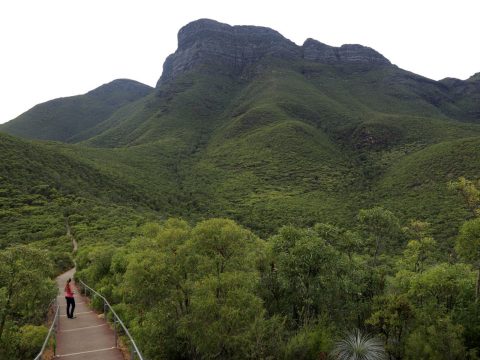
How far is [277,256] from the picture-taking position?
18.0 meters

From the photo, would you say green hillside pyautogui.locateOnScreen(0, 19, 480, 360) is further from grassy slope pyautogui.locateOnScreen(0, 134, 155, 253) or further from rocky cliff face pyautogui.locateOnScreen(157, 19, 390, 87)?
rocky cliff face pyautogui.locateOnScreen(157, 19, 390, 87)

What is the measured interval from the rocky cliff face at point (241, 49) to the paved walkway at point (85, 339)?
151 m

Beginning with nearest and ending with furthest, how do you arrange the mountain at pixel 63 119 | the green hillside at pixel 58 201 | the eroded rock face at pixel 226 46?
the green hillside at pixel 58 201, the mountain at pixel 63 119, the eroded rock face at pixel 226 46

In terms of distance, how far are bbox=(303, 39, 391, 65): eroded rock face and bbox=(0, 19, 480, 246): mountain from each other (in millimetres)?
2486

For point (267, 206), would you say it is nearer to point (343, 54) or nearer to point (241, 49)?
point (343, 54)

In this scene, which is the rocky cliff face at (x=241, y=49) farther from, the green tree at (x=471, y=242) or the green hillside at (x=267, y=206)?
the green tree at (x=471, y=242)

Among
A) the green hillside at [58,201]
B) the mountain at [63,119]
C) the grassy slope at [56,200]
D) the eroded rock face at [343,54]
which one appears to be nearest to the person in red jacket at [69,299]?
the green hillside at [58,201]

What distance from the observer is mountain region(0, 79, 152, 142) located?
133025mm

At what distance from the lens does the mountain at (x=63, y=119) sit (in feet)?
436

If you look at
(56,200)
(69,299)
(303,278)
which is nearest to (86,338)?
(69,299)

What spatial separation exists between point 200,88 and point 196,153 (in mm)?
52878

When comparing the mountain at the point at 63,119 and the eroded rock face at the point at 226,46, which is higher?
the eroded rock face at the point at 226,46

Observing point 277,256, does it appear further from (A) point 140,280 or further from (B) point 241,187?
(B) point 241,187

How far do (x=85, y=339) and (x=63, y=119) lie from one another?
152 meters
